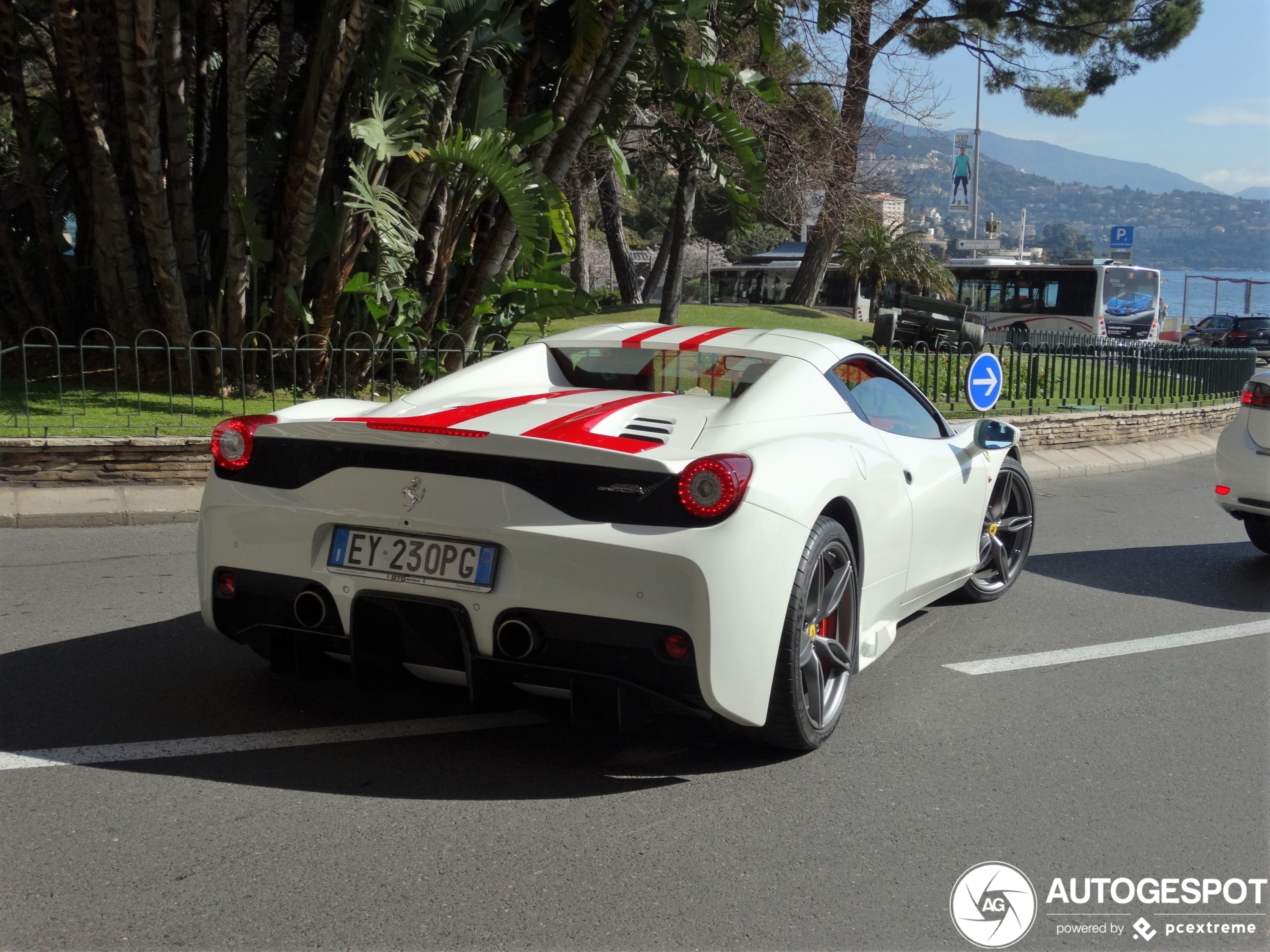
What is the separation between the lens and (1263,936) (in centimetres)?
303

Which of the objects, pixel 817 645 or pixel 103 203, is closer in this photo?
pixel 817 645

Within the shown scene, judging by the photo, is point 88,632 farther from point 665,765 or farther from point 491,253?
point 491,253

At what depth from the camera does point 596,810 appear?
3.55 metres

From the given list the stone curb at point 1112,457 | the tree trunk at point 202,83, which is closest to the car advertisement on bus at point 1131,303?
the stone curb at point 1112,457

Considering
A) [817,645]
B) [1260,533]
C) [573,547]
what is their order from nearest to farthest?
[573,547]
[817,645]
[1260,533]

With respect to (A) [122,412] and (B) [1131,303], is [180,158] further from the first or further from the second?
(B) [1131,303]

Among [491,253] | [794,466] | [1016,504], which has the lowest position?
[1016,504]

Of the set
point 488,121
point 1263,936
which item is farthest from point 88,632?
point 488,121

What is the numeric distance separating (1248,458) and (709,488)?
547 centimetres

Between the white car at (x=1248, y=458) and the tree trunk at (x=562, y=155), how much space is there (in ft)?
22.6

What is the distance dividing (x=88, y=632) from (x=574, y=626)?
112 inches

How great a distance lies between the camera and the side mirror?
18.9 ft

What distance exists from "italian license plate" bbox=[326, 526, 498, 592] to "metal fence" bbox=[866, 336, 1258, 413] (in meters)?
10.8

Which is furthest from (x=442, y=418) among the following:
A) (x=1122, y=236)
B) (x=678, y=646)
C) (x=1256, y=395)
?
(x=1122, y=236)
